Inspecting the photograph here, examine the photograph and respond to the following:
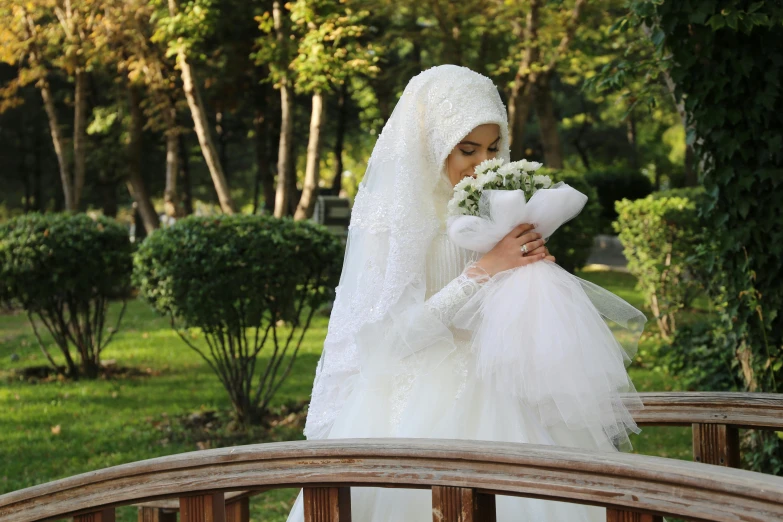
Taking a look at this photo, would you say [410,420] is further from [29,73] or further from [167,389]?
[29,73]

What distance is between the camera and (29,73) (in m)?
13.9

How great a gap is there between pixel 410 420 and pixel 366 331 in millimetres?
302

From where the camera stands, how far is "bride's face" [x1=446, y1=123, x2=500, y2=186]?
296 cm

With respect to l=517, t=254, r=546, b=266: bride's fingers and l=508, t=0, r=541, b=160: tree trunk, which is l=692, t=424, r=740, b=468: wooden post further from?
l=508, t=0, r=541, b=160: tree trunk

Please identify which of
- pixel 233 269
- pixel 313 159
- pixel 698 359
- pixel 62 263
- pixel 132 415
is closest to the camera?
pixel 233 269

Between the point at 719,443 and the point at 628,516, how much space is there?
4.02 feet

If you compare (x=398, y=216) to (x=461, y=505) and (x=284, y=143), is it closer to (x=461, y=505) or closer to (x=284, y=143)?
(x=461, y=505)

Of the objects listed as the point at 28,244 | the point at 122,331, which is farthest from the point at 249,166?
the point at 28,244

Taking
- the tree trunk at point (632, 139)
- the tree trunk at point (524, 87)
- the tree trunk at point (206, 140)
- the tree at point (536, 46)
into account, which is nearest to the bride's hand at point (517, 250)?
the tree trunk at point (206, 140)

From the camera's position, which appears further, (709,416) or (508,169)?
(709,416)

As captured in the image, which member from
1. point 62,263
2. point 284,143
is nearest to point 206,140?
point 284,143

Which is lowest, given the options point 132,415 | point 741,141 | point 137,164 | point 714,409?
point 132,415

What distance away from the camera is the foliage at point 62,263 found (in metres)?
9.02

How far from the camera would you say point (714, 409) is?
2811 mm
